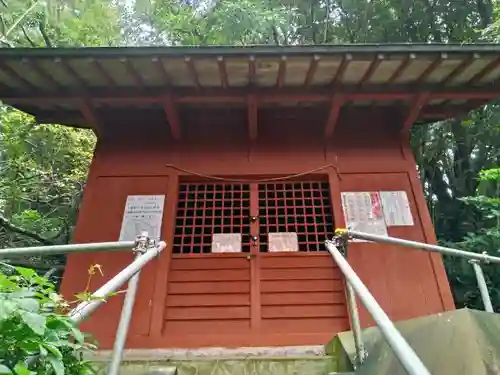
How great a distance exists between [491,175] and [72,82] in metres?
5.44

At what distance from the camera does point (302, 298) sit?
16.2 feet

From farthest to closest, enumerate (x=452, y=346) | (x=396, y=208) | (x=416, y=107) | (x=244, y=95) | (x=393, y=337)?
(x=396, y=208)
(x=416, y=107)
(x=244, y=95)
(x=452, y=346)
(x=393, y=337)

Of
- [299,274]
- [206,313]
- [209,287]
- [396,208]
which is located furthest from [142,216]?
[396,208]

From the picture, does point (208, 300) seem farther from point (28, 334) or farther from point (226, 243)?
point (28, 334)

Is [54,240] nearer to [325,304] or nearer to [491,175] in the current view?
[325,304]

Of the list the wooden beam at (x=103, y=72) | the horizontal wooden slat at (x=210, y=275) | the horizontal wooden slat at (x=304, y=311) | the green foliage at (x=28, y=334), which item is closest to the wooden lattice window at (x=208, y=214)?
the horizontal wooden slat at (x=210, y=275)

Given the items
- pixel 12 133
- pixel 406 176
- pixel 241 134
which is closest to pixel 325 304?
pixel 406 176

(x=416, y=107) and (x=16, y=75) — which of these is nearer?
(x=16, y=75)

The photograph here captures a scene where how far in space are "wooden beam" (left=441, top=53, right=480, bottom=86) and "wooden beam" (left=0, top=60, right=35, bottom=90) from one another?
4.79 metres

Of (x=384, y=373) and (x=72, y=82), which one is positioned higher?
(x=72, y=82)

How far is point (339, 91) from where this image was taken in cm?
503

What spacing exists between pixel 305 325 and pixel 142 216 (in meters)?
2.31

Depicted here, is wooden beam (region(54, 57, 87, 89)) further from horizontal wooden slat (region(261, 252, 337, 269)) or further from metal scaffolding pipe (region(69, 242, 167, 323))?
metal scaffolding pipe (region(69, 242, 167, 323))

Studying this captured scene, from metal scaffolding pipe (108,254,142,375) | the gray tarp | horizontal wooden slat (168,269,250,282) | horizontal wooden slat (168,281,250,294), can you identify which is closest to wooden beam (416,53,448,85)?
horizontal wooden slat (168,269,250,282)
